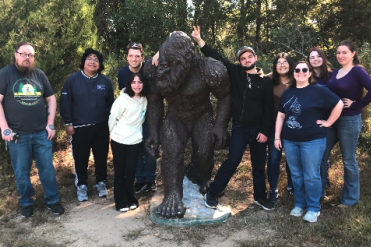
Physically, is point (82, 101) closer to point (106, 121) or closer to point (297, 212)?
point (106, 121)

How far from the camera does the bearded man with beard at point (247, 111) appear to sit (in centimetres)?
321

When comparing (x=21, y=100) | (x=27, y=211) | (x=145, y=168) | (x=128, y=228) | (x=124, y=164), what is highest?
(x=21, y=100)

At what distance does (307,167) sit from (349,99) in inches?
32.8

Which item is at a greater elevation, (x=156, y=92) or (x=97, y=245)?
(x=156, y=92)

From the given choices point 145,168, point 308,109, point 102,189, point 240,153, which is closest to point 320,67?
point 308,109

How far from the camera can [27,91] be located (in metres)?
3.29

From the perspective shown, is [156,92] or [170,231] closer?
[170,231]

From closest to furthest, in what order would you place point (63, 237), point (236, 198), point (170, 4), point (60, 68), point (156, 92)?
point (63, 237), point (156, 92), point (236, 198), point (60, 68), point (170, 4)

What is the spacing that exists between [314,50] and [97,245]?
10.1 feet

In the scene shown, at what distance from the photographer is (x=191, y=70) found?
10.6 feet

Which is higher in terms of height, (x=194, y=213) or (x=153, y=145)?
(x=153, y=145)

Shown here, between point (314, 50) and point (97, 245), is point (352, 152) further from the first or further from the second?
point (97, 245)

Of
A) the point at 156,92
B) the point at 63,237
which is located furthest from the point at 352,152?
the point at 63,237

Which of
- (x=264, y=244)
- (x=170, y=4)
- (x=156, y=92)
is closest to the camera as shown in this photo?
(x=264, y=244)
